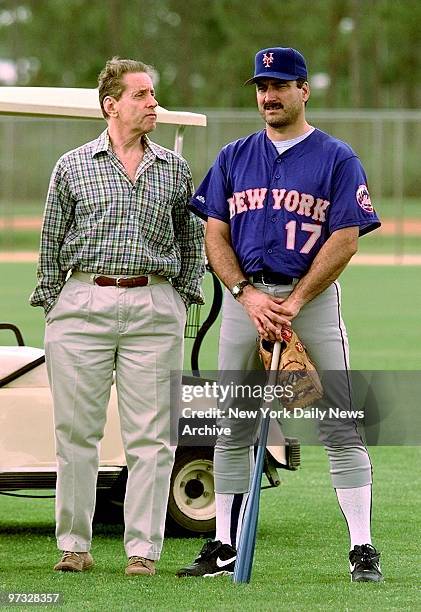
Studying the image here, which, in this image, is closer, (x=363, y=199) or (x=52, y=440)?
(x=363, y=199)

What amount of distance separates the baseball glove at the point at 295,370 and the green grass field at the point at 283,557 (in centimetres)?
63

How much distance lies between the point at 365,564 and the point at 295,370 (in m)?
0.70

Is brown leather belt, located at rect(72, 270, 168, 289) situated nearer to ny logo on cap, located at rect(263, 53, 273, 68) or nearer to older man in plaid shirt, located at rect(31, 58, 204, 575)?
older man in plaid shirt, located at rect(31, 58, 204, 575)

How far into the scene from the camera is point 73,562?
5.20m

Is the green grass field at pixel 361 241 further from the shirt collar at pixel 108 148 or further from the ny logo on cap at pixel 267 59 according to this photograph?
the ny logo on cap at pixel 267 59

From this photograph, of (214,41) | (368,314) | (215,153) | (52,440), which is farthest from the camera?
(214,41)

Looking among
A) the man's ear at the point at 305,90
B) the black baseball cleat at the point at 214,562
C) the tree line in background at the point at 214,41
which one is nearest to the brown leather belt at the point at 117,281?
the man's ear at the point at 305,90

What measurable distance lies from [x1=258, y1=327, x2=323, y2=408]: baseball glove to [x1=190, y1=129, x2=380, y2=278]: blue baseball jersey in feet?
0.79

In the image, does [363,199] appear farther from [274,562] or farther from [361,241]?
[361,241]

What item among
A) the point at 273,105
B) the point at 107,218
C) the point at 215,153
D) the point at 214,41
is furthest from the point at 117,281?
the point at 214,41

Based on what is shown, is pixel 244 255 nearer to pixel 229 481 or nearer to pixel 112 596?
pixel 229 481

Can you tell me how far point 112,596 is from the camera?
4762mm

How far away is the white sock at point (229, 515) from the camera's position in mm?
5141

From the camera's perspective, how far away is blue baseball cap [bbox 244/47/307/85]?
16.3ft
